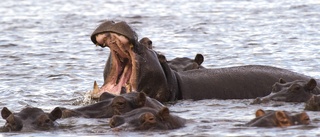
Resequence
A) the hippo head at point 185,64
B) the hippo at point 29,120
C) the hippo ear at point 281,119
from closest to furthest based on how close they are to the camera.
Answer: the hippo ear at point 281,119 < the hippo at point 29,120 < the hippo head at point 185,64

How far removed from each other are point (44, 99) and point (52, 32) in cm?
941

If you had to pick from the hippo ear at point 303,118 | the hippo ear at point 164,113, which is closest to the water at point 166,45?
the hippo ear at point 303,118

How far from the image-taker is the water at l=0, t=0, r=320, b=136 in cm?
1005

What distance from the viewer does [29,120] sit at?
945 centimetres

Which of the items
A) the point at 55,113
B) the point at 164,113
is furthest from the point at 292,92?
the point at 55,113

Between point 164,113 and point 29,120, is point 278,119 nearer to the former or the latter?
point 164,113

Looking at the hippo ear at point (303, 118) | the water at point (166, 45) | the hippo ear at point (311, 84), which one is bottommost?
the water at point (166, 45)

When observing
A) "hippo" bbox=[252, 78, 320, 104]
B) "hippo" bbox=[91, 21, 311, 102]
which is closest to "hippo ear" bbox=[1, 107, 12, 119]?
"hippo" bbox=[91, 21, 311, 102]

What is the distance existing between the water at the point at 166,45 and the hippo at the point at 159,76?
27 centimetres

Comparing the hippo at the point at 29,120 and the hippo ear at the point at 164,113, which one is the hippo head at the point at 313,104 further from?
the hippo at the point at 29,120

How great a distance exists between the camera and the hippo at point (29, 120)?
9305mm

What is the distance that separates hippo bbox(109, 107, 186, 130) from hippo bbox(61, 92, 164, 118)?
0.38 meters

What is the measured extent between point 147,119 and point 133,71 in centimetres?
249

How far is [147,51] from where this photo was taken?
11.6m
